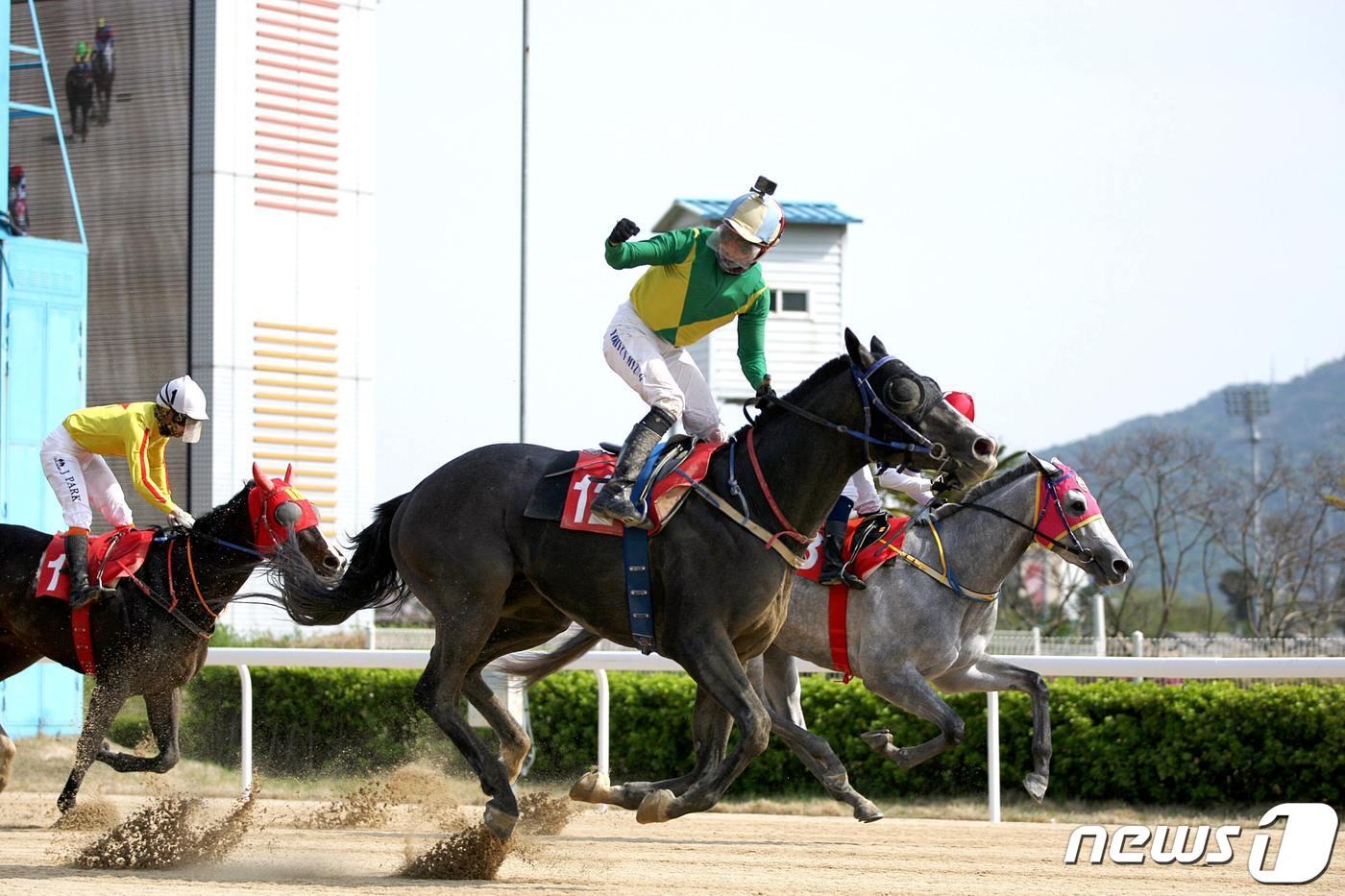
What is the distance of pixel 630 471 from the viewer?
5.99 meters

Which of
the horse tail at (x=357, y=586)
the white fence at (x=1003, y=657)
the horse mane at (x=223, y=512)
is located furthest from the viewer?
the white fence at (x=1003, y=657)

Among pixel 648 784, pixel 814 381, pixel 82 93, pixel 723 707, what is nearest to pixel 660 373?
pixel 814 381

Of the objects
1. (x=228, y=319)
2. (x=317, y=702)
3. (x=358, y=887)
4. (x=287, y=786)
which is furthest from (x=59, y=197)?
(x=358, y=887)

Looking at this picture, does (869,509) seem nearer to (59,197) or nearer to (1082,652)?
(1082,652)

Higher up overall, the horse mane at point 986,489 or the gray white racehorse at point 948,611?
the horse mane at point 986,489

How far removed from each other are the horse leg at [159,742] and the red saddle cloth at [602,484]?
2818 mm

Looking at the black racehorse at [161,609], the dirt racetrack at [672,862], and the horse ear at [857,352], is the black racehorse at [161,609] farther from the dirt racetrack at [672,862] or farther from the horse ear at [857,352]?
the horse ear at [857,352]

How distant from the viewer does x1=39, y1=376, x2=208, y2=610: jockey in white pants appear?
26.2 feet

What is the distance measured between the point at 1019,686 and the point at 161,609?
4.05 meters

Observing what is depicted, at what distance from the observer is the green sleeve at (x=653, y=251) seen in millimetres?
5938

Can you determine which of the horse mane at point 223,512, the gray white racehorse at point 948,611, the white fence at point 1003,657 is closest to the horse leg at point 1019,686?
the gray white racehorse at point 948,611

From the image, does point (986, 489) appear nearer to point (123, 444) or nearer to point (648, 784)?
point (648, 784)

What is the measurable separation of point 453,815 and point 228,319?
506 inches

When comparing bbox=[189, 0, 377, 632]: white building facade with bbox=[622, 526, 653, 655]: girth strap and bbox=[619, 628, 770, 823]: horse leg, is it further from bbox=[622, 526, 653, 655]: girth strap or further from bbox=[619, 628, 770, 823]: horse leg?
bbox=[619, 628, 770, 823]: horse leg
